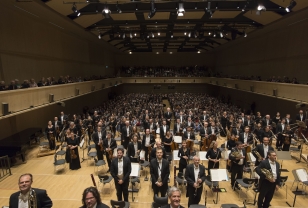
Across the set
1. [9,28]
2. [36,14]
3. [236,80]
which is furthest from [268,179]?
[236,80]

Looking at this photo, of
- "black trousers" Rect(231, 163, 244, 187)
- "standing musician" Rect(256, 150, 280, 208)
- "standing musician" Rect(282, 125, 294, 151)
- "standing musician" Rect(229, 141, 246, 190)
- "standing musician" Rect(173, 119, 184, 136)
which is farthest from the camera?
"standing musician" Rect(173, 119, 184, 136)

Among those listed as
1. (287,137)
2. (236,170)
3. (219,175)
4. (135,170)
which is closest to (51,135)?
(135,170)

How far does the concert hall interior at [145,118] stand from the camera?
22.5 feet

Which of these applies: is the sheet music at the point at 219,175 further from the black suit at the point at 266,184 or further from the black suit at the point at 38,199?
the black suit at the point at 38,199

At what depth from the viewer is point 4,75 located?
1076 centimetres

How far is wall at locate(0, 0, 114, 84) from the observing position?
10.9 meters

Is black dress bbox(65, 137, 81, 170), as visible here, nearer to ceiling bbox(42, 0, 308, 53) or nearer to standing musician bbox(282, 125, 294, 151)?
ceiling bbox(42, 0, 308, 53)

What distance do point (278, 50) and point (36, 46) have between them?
18129 millimetres

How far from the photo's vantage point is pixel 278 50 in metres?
17.2

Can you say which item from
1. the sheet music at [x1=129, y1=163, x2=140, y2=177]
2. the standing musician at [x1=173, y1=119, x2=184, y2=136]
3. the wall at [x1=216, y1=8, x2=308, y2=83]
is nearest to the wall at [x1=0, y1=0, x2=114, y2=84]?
the sheet music at [x1=129, y1=163, x2=140, y2=177]

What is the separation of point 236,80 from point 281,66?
4.61 metres

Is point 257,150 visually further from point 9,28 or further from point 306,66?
point 9,28

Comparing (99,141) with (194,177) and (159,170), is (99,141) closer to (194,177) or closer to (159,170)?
(159,170)

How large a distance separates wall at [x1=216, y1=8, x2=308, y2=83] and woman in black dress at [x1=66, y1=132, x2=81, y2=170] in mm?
13769
